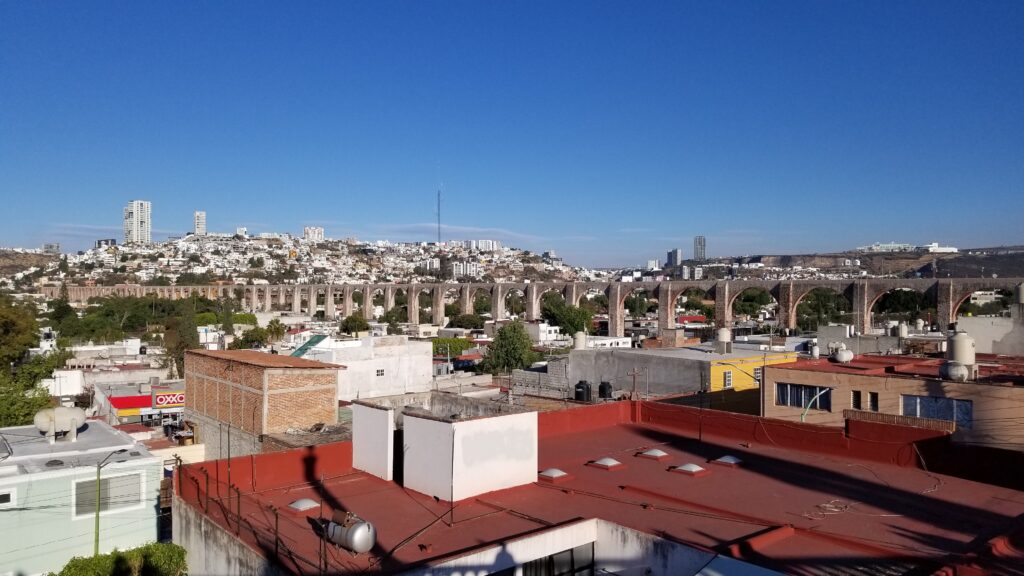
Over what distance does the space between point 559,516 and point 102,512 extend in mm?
4260

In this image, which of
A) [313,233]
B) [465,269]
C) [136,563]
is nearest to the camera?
[136,563]

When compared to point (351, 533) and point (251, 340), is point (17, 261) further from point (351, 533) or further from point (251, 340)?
point (351, 533)

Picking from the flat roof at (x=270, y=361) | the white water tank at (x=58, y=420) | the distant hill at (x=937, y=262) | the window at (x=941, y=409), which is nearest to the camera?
the white water tank at (x=58, y=420)

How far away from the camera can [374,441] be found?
257 inches

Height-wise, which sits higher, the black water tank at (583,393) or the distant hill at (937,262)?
the distant hill at (937,262)

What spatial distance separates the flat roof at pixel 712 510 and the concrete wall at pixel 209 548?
103mm

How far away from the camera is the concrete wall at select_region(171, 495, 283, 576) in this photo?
178 inches

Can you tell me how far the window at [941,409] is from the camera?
753 cm

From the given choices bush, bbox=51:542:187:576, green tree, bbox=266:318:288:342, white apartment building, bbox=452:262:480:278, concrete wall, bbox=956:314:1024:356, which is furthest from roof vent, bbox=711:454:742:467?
white apartment building, bbox=452:262:480:278

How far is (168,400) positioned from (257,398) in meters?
8.35

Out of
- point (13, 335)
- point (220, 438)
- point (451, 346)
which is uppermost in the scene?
point (13, 335)

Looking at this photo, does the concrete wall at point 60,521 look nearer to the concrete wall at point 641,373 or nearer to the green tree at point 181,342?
the concrete wall at point 641,373

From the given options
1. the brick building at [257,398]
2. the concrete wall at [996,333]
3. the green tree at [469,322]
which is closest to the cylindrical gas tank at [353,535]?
the brick building at [257,398]

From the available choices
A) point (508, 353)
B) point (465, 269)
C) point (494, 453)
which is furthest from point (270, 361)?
point (465, 269)
